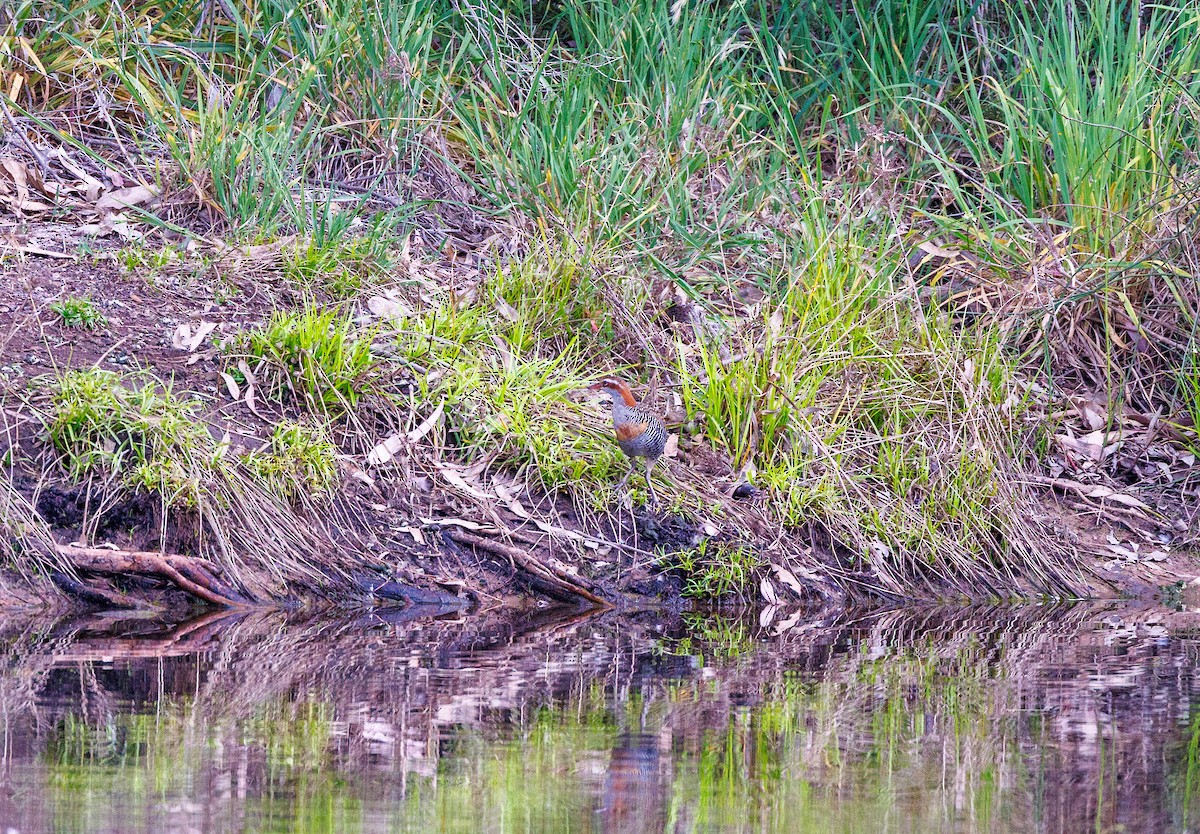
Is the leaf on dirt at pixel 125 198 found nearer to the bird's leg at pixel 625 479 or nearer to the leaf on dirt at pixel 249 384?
the leaf on dirt at pixel 249 384

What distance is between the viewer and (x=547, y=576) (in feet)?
17.6

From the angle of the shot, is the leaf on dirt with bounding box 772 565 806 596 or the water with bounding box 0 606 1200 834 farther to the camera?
the leaf on dirt with bounding box 772 565 806 596

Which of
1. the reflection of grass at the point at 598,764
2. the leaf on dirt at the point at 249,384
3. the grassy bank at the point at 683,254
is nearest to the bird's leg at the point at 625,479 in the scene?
the grassy bank at the point at 683,254

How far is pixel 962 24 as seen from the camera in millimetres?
8156

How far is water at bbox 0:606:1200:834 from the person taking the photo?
2789 mm

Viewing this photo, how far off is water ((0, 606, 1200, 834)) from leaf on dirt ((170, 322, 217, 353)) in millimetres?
1557

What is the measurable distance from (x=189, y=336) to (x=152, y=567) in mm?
1393

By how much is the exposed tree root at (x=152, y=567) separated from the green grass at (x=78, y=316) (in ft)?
4.28

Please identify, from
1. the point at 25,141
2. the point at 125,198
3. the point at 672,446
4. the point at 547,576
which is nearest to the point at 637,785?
the point at 547,576

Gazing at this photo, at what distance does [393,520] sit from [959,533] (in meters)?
2.36

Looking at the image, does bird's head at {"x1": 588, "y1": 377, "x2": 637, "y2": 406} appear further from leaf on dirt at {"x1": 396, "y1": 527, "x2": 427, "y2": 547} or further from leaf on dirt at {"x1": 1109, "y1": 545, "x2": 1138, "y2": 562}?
leaf on dirt at {"x1": 1109, "y1": 545, "x2": 1138, "y2": 562}

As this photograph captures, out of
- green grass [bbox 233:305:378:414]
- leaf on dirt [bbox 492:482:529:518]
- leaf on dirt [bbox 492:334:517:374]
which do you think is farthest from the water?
leaf on dirt [bbox 492:334:517:374]

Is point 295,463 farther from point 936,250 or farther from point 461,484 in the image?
point 936,250

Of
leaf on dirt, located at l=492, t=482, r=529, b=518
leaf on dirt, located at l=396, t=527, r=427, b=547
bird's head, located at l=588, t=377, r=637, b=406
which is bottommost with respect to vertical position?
leaf on dirt, located at l=396, t=527, r=427, b=547
